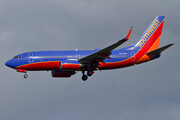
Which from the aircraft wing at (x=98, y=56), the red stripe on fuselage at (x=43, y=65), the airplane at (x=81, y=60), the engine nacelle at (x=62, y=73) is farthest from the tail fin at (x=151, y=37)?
the red stripe on fuselage at (x=43, y=65)

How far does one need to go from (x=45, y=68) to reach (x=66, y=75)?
5.68 m

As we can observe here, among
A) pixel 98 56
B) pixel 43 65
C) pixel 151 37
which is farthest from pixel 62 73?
pixel 151 37

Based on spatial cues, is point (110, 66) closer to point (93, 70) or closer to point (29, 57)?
point (93, 70)

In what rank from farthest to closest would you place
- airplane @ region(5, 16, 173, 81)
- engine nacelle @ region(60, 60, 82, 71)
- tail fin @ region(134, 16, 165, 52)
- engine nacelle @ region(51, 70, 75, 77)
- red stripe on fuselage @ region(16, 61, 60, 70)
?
1. tail fin @ region(134, 16, 165, 52)
2. engine nacelle @ region(51, 70, 75, 77)
3. red stripe on fuselage @ region(16, 61, 60, 70)
4. airplane @ region(5, 16, 173, 81)
5. engine nacelle @ region(60, 60, 82, 71)

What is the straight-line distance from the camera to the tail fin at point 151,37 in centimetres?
6056

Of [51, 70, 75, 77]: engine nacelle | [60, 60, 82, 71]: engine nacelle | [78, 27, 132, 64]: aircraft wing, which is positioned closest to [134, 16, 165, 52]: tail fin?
[78, 27, 132, 64]: aircraft wing

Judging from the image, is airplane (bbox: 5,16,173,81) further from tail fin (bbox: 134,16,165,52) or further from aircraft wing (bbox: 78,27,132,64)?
tail fin (bbox: 134,16,165,52)

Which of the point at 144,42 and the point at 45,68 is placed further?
the point at 144,42

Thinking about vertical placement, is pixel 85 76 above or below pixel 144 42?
below

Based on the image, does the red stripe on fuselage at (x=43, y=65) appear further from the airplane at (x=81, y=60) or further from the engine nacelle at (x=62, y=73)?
the engine nacelle at (x=62, y=73)

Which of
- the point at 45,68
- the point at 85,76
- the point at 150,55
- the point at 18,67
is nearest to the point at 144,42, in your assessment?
the point at 150,55

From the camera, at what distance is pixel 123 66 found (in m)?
58.2

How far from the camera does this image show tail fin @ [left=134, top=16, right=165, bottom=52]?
6056 cm

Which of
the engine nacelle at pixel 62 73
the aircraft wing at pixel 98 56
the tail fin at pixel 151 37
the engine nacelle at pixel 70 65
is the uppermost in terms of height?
the tail fin at pixel 151 37
